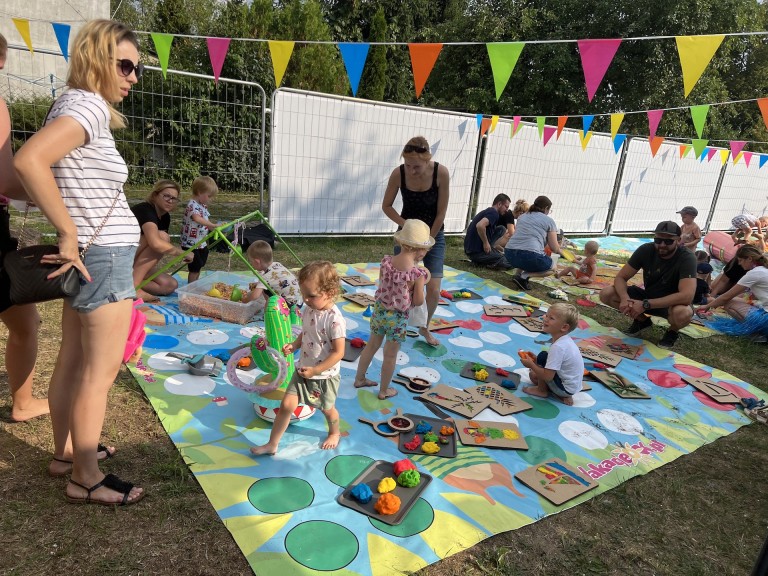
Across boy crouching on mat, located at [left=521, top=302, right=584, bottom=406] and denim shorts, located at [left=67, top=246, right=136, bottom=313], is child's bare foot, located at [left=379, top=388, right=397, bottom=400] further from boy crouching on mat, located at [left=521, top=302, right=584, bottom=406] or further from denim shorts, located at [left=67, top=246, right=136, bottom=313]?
denim shorts, located at [left=67, top=246, right=136, bottom=313]

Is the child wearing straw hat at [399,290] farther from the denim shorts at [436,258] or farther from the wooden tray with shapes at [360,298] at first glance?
the wooden tray with shapes at [360,298]

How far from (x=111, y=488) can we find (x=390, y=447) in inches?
58.7

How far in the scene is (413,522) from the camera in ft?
7.93

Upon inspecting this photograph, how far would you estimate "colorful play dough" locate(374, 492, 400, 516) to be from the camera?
7.95 feet

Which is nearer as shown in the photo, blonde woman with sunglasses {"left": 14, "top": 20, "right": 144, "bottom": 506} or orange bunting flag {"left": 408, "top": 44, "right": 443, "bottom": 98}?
blonde woman with sunglasses {"left": 14, "top": 20, "right": 144, "bottom": 506}

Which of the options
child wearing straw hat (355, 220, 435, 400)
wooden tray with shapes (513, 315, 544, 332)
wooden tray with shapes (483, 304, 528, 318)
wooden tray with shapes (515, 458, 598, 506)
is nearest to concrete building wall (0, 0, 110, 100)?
wooden tray with shapes (483, 304, 528, 318)

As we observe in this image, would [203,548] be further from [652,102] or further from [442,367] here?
[652,102]

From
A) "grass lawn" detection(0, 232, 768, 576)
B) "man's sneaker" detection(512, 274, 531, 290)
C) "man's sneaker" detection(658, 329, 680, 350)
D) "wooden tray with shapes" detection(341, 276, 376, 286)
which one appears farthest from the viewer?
"man's sneaker" detection(512, 274, 531, 290)

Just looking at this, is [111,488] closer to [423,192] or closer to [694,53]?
[423,192]

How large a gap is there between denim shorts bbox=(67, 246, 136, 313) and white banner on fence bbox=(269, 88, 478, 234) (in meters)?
5.86

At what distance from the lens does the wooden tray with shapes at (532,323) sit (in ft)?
17.6

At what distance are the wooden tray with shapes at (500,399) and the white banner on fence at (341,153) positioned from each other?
497 centimetres

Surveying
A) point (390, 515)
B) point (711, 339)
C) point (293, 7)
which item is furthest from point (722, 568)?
point (293, 7)

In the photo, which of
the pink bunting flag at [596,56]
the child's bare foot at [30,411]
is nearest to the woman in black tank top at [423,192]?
the pink bunting flag at [596,56]
